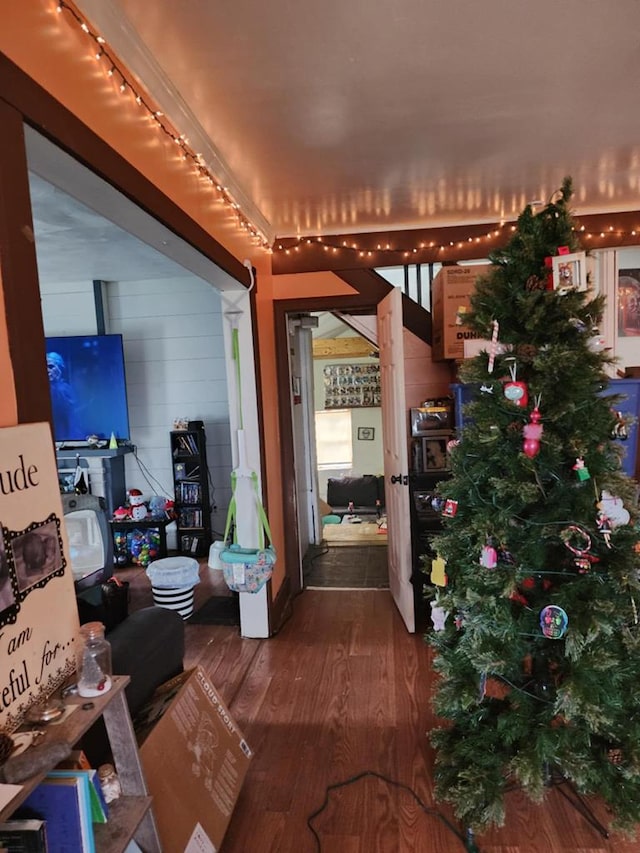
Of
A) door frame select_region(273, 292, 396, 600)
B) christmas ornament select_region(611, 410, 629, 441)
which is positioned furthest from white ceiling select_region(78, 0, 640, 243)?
christmas ornament select_region(611, 410, 629, 441)

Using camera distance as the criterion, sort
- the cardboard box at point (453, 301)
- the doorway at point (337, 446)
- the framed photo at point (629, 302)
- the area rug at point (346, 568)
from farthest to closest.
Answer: the doorway at point (337, 446), the area rug at point (346, 568), the framed photo at point (629, 302), the cardboard box at point (453, 301)

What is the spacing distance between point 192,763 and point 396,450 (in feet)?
6.22

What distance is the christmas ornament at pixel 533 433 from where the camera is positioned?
1521mm

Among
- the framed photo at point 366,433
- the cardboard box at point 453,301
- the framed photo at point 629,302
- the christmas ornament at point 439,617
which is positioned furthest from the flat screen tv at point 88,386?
the framed photo at point 629,302

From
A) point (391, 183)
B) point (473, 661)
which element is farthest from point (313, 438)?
point (473, 661)

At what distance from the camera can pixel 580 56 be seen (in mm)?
1645

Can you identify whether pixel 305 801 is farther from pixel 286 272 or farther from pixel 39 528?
pixel 286 272

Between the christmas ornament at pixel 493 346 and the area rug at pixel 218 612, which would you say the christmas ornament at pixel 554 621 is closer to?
the christmas ornament at pixel 493 346

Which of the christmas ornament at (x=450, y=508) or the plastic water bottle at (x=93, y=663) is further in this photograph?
the christmas ornament at (x=450, y=508)

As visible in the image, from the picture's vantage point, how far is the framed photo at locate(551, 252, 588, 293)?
1.49 metres

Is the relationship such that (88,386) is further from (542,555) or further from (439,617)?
(542,555)

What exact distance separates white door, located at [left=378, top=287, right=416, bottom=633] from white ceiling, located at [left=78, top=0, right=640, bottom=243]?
732 mm

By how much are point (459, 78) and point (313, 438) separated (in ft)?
11.1

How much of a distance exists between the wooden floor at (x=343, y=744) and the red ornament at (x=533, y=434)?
49.6 inches
